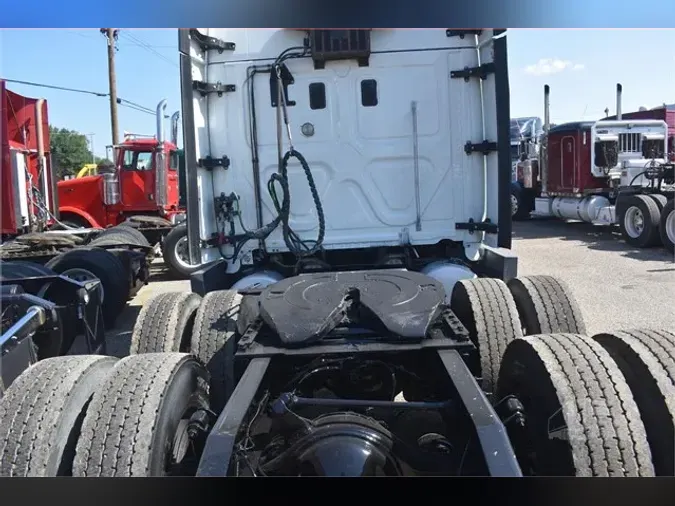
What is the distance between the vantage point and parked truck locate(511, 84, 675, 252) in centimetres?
1261

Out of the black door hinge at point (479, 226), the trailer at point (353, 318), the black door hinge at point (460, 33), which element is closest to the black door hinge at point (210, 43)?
the trailer at point (353, 318)

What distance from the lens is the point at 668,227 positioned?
11.8m

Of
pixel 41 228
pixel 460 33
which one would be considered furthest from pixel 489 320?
pixel 41 228

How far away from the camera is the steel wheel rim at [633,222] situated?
507 inches

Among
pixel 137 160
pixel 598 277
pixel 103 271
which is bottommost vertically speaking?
pixel 598 277

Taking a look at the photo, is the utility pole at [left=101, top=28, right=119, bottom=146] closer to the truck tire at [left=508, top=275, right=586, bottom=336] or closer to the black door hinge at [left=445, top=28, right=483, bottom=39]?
the black door hinge at [left=445, top=28, right=483, bottom=39]

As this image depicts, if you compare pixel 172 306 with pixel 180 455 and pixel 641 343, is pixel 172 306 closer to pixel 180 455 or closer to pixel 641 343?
pixel 180 455

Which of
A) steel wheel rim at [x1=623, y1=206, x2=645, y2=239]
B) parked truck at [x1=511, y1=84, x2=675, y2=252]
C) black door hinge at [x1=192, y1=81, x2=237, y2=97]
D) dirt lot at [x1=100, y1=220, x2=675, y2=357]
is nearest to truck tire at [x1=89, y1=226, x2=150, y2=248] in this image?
dirt lot at [x1=100, y1=220, x2=675, y2=357]

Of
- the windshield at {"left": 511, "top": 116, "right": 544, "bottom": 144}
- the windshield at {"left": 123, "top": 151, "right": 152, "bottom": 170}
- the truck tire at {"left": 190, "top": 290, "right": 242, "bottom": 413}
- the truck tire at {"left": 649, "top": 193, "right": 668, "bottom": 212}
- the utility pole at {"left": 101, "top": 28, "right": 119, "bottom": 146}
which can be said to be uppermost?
the utility pole at {"left": 101, "top": 28, "right": 119, "bottom": 146}

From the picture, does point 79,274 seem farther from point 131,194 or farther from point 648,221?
point 648,221

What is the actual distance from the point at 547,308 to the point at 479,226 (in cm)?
143

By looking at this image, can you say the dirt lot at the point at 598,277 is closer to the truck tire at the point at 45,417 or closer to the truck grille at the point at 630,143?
the truck grille at the point at 630,143

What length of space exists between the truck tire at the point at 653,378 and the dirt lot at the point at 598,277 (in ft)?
13.8

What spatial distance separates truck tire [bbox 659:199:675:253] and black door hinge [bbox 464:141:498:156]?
8.06 metres
